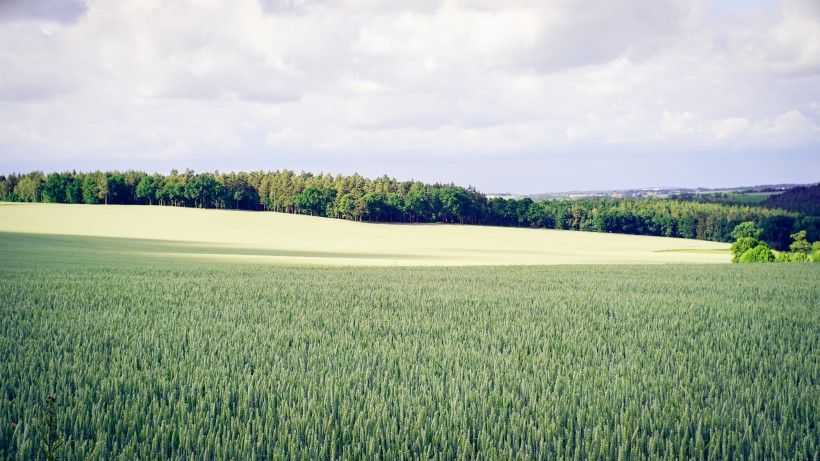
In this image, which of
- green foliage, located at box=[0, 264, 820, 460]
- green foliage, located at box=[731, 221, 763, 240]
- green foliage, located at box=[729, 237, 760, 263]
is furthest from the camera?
green foliage, located at box=[731, 221, 763, 240]

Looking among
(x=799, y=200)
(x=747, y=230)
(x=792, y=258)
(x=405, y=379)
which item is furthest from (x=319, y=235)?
(x=799, y=200)

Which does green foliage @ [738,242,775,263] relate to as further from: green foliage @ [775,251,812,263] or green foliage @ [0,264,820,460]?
green foliage @ [0,264,820,460]

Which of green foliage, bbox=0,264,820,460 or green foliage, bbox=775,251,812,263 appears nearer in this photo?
green foliage, bbox=0,264,820,460

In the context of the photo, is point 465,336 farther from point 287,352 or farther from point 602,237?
point 602,237

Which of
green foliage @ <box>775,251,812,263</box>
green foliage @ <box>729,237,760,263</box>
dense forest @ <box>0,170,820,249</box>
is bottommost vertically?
green foliage @ <box>775,251,812,263</box>

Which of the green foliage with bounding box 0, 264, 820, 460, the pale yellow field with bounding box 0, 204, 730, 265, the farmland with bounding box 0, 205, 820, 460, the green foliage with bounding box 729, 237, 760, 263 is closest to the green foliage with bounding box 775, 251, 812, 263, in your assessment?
the green foliage with bounding box 729, 237, 760, 263

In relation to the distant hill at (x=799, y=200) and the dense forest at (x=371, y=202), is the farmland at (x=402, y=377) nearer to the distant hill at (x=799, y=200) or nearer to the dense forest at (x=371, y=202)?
the dense forest at (x=371, y=202)

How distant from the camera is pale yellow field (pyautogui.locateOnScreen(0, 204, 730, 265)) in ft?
203

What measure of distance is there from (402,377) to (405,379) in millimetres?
103

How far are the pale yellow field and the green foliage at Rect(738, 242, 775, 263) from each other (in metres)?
13.0

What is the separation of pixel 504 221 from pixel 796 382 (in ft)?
361

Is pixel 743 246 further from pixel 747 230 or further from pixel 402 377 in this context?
pixel 747 230

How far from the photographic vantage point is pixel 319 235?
79188 millimetres

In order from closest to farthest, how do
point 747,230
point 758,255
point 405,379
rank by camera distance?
point 405,379 → point 758,255 → point 747,230
